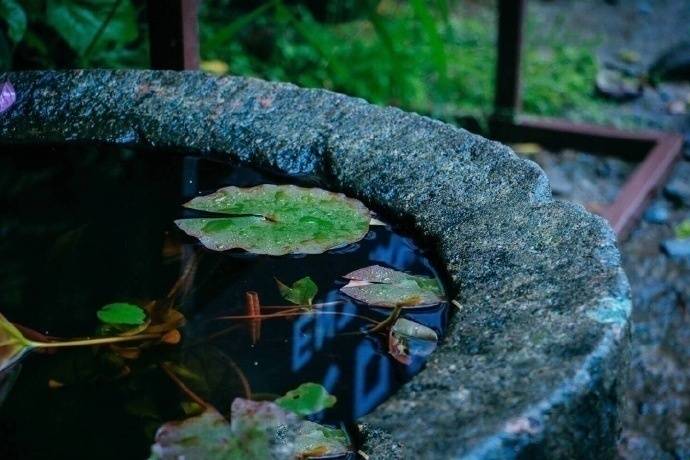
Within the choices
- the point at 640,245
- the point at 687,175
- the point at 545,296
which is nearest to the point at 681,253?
the point at 640,245

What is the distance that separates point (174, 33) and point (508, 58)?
5.04 feet

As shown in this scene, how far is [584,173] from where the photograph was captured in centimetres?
301

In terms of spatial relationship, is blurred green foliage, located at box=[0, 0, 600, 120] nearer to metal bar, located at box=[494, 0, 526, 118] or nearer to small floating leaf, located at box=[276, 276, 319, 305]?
metal bar, located at box=[494, 0, 526, 118]

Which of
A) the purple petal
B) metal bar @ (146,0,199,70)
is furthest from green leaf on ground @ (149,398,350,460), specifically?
metal bar @ (146,0,199,70)

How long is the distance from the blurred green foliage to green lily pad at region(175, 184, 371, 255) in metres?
1.13

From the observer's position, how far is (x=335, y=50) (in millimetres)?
2965

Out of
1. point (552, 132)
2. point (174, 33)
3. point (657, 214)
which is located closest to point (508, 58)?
point (552, 132)

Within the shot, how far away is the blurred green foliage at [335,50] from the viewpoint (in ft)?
8.07

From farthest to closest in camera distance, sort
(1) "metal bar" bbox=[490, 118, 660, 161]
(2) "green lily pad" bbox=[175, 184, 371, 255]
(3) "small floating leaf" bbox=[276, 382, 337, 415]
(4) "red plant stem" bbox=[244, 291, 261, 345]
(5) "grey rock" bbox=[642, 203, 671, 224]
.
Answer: (1) "metal bar" bbox=[490, 118, 660, 161] < (5) "grey rock" bbox=[642, 203, 671, 224] < (2) "green lily pad" bbox=[175, 184, 371, 255] < (4) "red plant stem" bbox=[244, 291, 261, 345] < (3) "small floating leaf" bbox=[276, 382, 337, 415]

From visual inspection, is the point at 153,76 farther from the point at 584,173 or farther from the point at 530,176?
the point at 584,173

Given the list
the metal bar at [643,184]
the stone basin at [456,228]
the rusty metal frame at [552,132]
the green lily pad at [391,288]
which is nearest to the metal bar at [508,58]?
the rusty metal frame at [552,132]

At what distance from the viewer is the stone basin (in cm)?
69

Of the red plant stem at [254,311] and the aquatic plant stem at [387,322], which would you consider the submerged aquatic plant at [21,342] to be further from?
the aquatic plant stem at [387,322]

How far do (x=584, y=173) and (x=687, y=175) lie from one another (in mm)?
355
